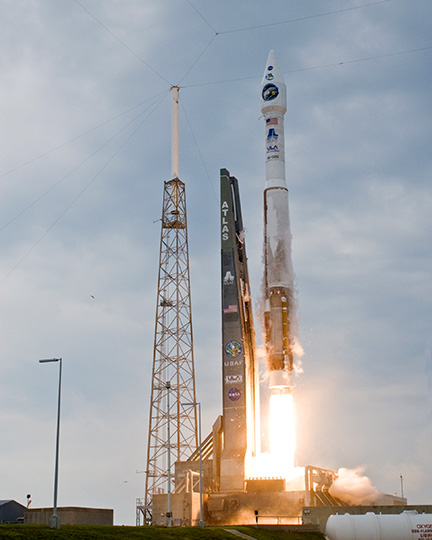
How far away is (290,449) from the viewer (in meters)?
82.8

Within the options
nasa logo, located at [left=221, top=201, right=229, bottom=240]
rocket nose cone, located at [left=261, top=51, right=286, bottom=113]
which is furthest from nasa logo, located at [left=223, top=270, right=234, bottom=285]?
rocket nose cone, located at [left=261, top=51, right=286, bottom=113]

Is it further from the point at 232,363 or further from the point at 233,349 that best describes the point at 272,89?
the point at 232,363

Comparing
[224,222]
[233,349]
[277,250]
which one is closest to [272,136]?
[224,222]

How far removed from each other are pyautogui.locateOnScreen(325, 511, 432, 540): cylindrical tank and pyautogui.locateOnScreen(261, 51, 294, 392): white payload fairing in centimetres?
2121

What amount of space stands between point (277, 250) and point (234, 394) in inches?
650

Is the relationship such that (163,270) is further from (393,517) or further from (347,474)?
(393,517)

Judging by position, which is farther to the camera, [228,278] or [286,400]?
[228,278]

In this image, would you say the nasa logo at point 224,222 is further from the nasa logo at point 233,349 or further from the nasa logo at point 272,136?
the nasa logo at point 233,349

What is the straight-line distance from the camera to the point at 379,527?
201ft

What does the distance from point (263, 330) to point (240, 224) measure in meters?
14.8

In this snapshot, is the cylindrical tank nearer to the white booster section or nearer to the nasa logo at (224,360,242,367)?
the nasa logo at (224,360,242,367)

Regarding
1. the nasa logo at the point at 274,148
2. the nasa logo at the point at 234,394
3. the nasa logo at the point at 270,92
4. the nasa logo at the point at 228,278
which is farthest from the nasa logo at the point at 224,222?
the nasa logo at the point at 234,394

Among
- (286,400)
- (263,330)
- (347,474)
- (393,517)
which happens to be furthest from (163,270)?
(393,517)

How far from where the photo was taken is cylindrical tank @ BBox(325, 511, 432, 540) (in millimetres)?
60812
